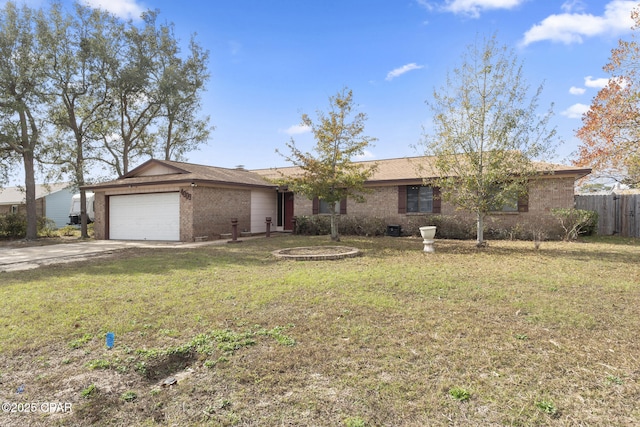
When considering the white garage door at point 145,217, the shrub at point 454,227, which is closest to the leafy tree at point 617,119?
the shrub at point 454,227

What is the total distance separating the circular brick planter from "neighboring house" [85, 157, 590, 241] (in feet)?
14.1

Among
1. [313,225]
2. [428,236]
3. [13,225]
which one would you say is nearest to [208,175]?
[313,225]

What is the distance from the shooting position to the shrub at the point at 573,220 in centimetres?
1281

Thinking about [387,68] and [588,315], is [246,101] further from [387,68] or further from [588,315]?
[588,315]

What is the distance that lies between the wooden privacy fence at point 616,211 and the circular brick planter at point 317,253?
11.6m

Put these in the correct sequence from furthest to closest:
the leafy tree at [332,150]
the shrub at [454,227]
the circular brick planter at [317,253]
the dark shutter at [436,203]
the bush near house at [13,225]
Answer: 1. the bush near house at [13,225]
2. the dark shutter at [436,203]
3. the shrub at [454,227]
4. the leafy tree at [332,150]
5. the circular brick planter at [317,253]

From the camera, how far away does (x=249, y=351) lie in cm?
359

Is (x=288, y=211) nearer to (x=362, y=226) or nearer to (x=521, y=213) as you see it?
(x=362, y=226)

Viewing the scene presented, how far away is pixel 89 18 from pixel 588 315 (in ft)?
71.6

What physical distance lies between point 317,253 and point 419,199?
770cm

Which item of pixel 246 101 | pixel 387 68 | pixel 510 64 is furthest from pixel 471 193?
pixel 246 101

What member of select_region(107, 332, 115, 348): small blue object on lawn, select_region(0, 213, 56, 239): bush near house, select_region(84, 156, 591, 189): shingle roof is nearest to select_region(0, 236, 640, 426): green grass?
select_region(107, 332, 115, 348): small blue object on lawn

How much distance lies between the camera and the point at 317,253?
32.0ft

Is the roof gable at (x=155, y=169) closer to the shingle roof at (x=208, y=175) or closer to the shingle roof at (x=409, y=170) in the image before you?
the shingle roof at (x=208, y=175)
